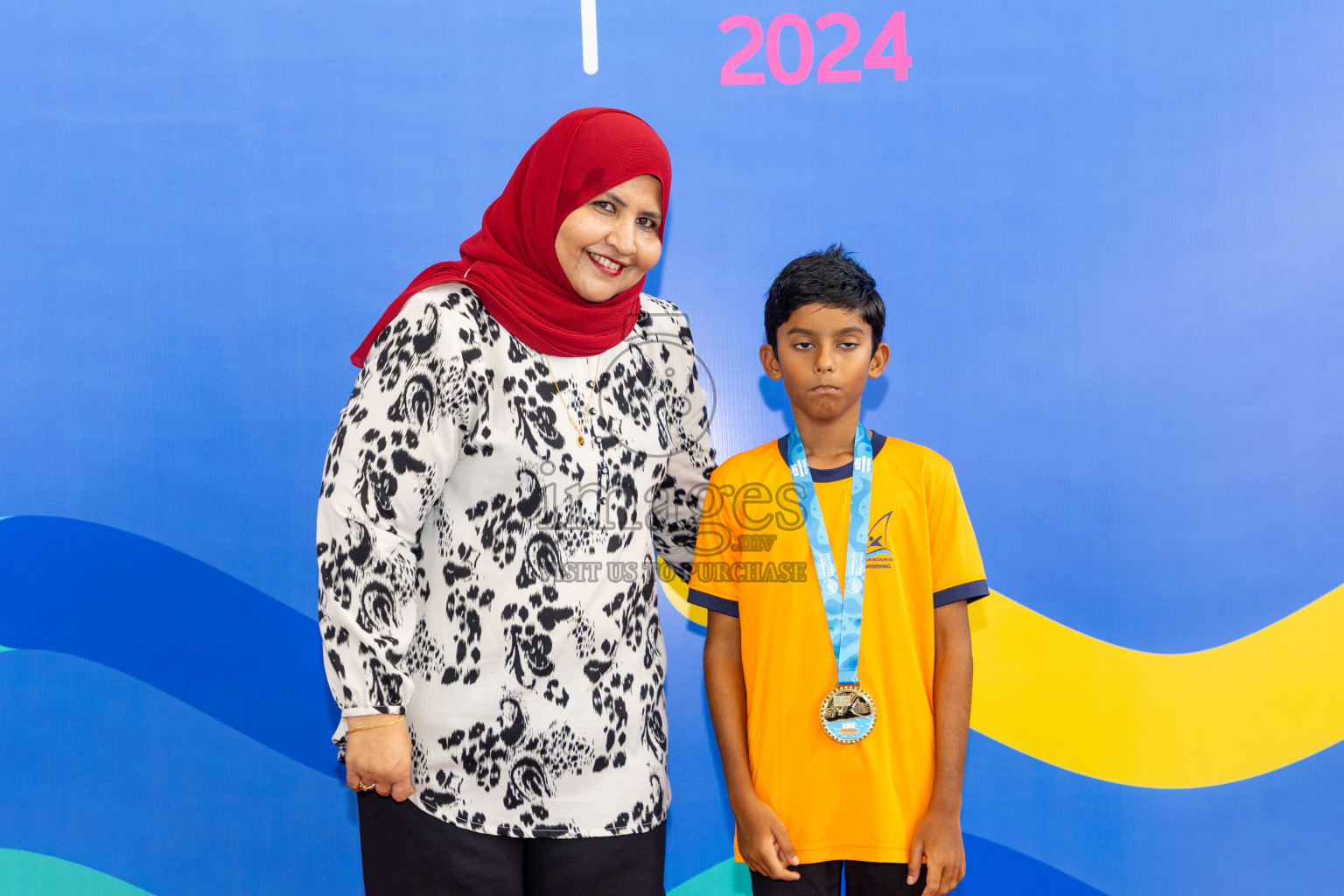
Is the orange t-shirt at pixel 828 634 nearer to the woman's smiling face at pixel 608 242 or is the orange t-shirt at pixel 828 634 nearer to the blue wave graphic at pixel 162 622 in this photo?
the woman's smiling face at pixel 608 242

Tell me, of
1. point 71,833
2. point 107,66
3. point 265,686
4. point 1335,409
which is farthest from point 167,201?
point 1335,409

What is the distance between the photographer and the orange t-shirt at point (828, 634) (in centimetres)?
159

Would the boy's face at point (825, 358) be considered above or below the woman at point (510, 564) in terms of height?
above

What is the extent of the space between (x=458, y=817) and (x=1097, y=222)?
84.2 inches

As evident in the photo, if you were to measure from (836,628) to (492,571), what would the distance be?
2.04 ft

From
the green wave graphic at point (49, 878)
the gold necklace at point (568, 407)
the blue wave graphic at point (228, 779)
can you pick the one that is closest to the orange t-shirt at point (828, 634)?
the gold necklace at point (568, 407)

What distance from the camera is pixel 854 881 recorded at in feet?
5.30

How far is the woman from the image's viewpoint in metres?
1.34

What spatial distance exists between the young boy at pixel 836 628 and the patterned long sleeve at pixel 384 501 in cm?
58

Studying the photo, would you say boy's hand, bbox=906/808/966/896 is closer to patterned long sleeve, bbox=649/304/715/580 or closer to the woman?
the woman

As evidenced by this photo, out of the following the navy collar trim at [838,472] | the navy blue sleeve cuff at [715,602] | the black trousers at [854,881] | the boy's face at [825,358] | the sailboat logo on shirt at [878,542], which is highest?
the boy's face at [825,358]

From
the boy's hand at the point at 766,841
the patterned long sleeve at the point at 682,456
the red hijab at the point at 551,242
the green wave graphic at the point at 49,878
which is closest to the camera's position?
the red hijab at the point at 551,242

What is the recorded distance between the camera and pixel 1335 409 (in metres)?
2.47

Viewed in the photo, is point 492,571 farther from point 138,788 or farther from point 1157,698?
A: point 1157,698
